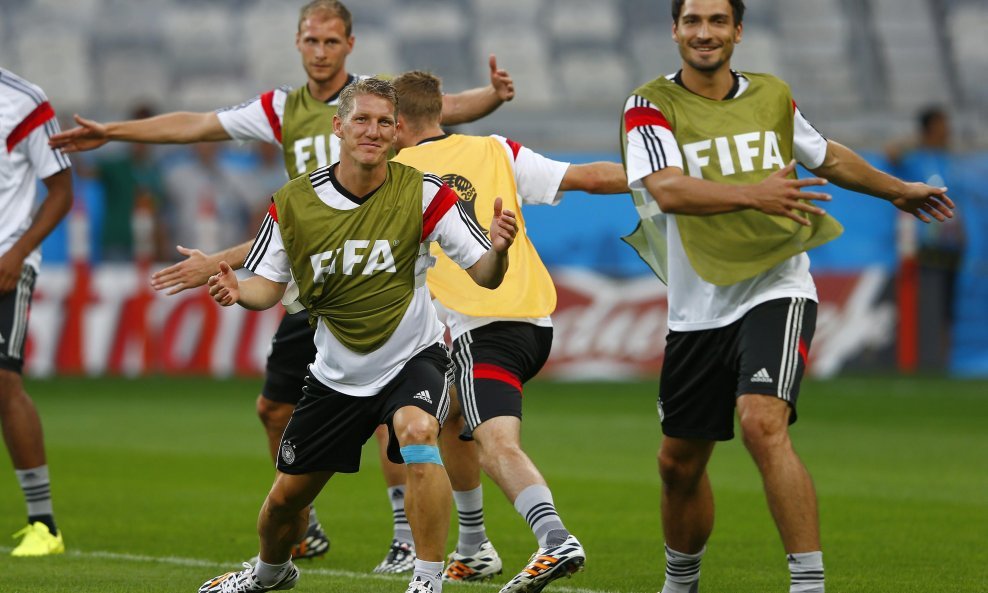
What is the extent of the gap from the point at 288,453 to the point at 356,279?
72 centimetres

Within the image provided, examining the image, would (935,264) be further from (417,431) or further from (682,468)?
(417,431)

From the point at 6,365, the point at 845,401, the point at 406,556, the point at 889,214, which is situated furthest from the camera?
the point at 889,214

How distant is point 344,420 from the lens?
636 cm

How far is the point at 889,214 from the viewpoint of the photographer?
1931 cm

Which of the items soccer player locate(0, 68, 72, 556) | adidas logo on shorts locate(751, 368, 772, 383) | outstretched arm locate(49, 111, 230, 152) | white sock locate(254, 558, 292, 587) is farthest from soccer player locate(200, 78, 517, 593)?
soccer player locate(0, 68, 72, 556)

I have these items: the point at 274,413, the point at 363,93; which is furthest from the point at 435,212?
the point at 274,413

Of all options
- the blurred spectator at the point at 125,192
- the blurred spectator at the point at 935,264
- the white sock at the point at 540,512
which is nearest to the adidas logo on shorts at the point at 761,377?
the white sock at the point at 540,512

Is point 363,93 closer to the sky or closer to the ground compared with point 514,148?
closer to the sky

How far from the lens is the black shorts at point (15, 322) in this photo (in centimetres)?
837

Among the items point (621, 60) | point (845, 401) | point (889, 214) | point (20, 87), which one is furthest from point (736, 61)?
point (20, 87)

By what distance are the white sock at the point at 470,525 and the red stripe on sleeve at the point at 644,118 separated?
2156 mm

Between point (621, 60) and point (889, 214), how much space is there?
22.1ft

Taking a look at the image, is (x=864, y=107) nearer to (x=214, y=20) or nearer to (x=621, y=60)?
(x=621, y=60)

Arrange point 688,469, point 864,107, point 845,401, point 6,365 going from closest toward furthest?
point 688,469 → point 6,365 → point 845,401 → point 864,107
